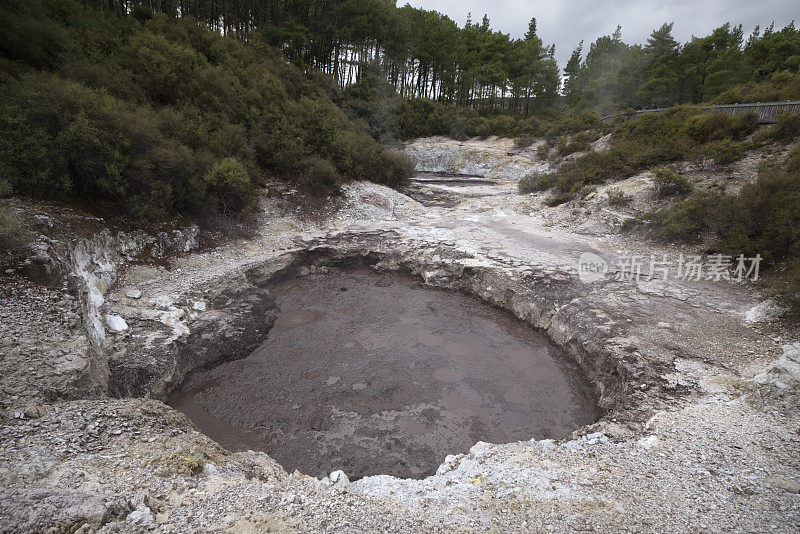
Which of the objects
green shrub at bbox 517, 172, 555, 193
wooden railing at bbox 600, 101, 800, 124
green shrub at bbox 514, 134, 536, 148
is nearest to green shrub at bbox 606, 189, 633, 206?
green shrub at bbox 517, 172, 555, 193

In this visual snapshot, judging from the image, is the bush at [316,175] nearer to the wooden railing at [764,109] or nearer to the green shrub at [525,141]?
the wooden railing at [764,109]

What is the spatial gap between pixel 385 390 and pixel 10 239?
8.58 metres

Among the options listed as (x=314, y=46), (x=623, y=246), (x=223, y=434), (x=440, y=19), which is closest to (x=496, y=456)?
(x=223, y=434)

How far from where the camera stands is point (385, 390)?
8.36 metres

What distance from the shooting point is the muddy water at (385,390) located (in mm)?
6938

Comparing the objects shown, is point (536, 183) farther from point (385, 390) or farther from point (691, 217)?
point (385, 390)

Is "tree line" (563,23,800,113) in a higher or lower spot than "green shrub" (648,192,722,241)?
higher

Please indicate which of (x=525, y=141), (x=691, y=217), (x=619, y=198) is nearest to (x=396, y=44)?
(x=525, y=141)

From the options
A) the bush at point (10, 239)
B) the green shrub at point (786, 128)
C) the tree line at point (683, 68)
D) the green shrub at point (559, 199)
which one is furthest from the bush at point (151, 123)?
the tree line at point (683, 68)

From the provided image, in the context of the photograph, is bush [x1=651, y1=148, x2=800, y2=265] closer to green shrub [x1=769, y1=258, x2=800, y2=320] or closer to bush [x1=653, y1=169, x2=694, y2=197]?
green shrub [x1=769, y1=258, x2=800, y2=320]

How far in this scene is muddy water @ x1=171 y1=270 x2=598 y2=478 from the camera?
6938mm

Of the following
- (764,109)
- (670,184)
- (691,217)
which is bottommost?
(691,217)

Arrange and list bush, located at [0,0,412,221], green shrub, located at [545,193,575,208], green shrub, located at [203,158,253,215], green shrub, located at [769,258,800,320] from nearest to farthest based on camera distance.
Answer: green shrub, located at [769,258,800,320] < bush, located at [0,0,412,221] < green shrub, located at [203,158,253,215] < green shrub, located at [545,193,575,208]

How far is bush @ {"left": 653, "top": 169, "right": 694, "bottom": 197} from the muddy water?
10.5 m
